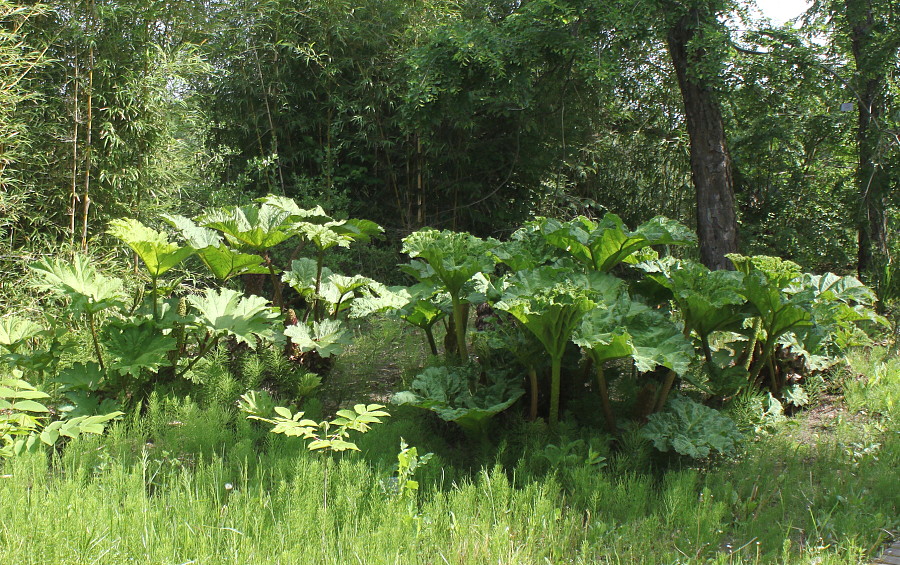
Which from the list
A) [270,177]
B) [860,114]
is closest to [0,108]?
[270,177]

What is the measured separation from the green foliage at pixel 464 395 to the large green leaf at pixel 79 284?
1.38 m

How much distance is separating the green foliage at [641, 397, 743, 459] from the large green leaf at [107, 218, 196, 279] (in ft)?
6.93

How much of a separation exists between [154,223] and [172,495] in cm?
327

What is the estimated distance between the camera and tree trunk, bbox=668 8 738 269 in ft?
15.2

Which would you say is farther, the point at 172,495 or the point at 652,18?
the point at 652,18

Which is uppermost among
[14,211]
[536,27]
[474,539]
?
[536,27]

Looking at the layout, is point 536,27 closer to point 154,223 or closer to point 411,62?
point 411,62

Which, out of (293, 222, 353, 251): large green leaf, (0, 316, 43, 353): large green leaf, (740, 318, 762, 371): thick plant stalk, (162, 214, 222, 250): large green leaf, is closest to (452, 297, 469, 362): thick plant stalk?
(293, 222, 353, 251): large green leaf

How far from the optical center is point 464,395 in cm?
266

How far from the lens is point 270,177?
6.89 meters

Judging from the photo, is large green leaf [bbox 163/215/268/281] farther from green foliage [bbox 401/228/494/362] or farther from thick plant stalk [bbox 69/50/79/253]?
thick plant stalk [bbox 69/50/79/253]

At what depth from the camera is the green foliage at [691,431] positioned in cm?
247

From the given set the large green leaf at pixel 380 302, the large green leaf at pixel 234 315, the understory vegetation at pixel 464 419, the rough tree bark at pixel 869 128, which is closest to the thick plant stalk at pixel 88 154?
the understory vegetation at pixel 464 419

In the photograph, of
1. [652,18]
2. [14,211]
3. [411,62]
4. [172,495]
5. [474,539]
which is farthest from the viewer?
[411,62]
